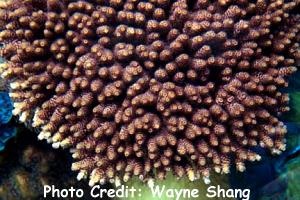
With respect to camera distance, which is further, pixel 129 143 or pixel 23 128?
pixel 23 128

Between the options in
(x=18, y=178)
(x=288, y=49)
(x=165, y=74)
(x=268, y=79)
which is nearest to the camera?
(x=165, y=74)

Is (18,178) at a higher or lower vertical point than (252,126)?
lower

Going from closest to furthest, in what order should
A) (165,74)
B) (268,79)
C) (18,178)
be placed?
1. (165,74)
2. (268,79)
3. (18,178)

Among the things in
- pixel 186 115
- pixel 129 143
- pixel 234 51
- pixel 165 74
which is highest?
pixel 234 51

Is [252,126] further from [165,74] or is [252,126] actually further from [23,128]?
[23,128]

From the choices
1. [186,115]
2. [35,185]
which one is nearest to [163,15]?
[186,115]

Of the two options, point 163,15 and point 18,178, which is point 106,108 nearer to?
point 163,15

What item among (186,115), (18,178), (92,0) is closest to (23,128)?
(18,178)
